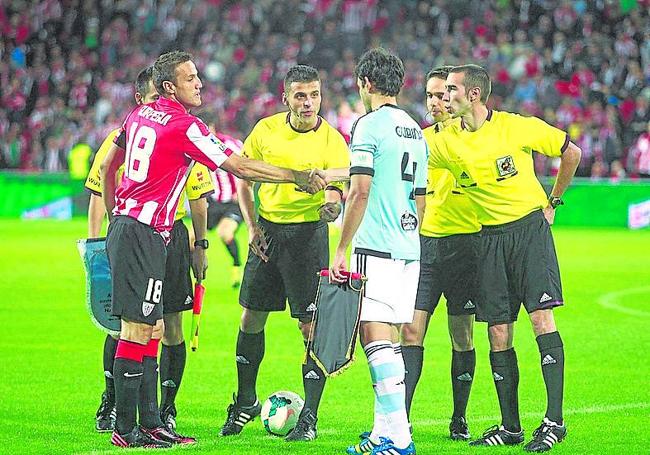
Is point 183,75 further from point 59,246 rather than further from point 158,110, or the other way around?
point 59,246

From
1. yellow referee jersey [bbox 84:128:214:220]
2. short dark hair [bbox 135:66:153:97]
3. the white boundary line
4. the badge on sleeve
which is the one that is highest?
short dark hair [bbox 135:66:153:97]

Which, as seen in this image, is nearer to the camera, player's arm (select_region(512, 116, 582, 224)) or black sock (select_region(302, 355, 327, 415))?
player's arm (select_region(512, 116, 582, 224))

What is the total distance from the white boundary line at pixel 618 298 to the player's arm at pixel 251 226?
7.06m

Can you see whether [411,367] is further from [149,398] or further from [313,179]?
[149,398]

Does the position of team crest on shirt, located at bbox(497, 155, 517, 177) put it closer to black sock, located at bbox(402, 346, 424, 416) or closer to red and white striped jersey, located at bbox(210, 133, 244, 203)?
black sock, located at bbox(402, 346, 424, 416)

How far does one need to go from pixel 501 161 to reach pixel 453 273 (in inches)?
37.8

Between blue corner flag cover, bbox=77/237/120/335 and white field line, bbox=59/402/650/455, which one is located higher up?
blue corner flag cover, bbox=77/237/120/335

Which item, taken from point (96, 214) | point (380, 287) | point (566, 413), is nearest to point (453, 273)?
point (380, 287)

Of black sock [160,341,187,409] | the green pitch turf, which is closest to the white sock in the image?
the green pitch turf

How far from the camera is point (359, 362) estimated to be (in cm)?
1111

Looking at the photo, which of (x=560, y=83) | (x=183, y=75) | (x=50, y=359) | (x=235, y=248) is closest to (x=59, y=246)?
(x=235, y=248)

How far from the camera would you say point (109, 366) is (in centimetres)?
829

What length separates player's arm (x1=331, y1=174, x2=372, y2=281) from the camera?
6.90 m

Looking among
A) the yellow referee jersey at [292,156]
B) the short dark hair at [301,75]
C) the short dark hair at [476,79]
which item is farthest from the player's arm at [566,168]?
the short dark hair at [301,75]
